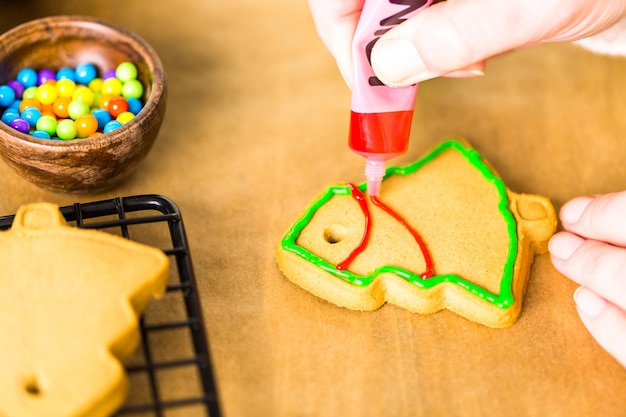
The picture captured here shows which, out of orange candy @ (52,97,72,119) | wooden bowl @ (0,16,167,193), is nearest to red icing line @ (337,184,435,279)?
wooden bowl @ (0,16,167,193)

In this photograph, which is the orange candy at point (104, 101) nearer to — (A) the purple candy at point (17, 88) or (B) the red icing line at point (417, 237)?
Result: (A) the purple candy at point (17, 88)

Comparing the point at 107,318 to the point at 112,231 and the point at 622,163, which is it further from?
the point at 622,163

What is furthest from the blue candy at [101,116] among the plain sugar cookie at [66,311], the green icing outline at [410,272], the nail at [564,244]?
the nail at [564,244]

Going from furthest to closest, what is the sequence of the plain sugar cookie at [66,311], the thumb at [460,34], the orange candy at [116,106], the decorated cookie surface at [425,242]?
the orange candy at [116,106]
the decorated cookie surface at [425,242]
the thumb at [460,34]
the plain sugar cookie at [66,311]

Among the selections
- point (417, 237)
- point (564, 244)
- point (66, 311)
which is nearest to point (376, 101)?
point (417, 237)

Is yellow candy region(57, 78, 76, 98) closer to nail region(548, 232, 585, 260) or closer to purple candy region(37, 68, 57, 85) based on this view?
purple candy region(37, 68, 57, 85)

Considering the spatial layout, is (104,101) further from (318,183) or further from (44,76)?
(318,183)

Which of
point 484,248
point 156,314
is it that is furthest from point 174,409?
point 484,248
